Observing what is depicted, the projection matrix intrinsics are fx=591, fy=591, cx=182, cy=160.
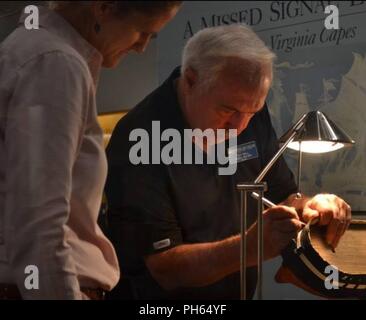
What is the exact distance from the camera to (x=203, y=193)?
1.36 m

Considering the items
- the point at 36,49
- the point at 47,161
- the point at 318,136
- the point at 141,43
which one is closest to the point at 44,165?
the point at 47,161

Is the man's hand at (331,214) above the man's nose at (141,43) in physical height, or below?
below

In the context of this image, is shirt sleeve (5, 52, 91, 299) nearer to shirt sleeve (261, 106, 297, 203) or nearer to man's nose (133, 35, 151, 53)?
man's nose (133, 35, 151, 53)

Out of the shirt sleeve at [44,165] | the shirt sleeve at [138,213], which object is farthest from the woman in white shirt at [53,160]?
the shirt sleeve at [138,213]

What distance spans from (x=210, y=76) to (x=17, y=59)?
465mm

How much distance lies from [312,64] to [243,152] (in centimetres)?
28

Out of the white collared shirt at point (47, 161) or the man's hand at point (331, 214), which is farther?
the man's hand at point (331, 214)

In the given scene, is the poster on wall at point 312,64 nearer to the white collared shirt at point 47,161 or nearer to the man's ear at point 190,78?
the man's ear at point 190,78

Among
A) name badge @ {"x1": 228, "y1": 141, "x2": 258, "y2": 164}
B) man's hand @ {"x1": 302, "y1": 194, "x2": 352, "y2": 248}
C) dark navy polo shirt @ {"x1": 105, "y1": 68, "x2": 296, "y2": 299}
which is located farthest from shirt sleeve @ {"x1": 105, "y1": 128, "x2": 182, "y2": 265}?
man's hand @ {"x1": 302, "y1": 194, "x2": 352, "y2": 248}

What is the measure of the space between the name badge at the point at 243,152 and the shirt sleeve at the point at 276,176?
27 mm

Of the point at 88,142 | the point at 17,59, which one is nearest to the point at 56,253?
the point at 88,142

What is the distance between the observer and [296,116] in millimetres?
1401

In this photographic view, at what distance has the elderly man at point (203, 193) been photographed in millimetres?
1340
